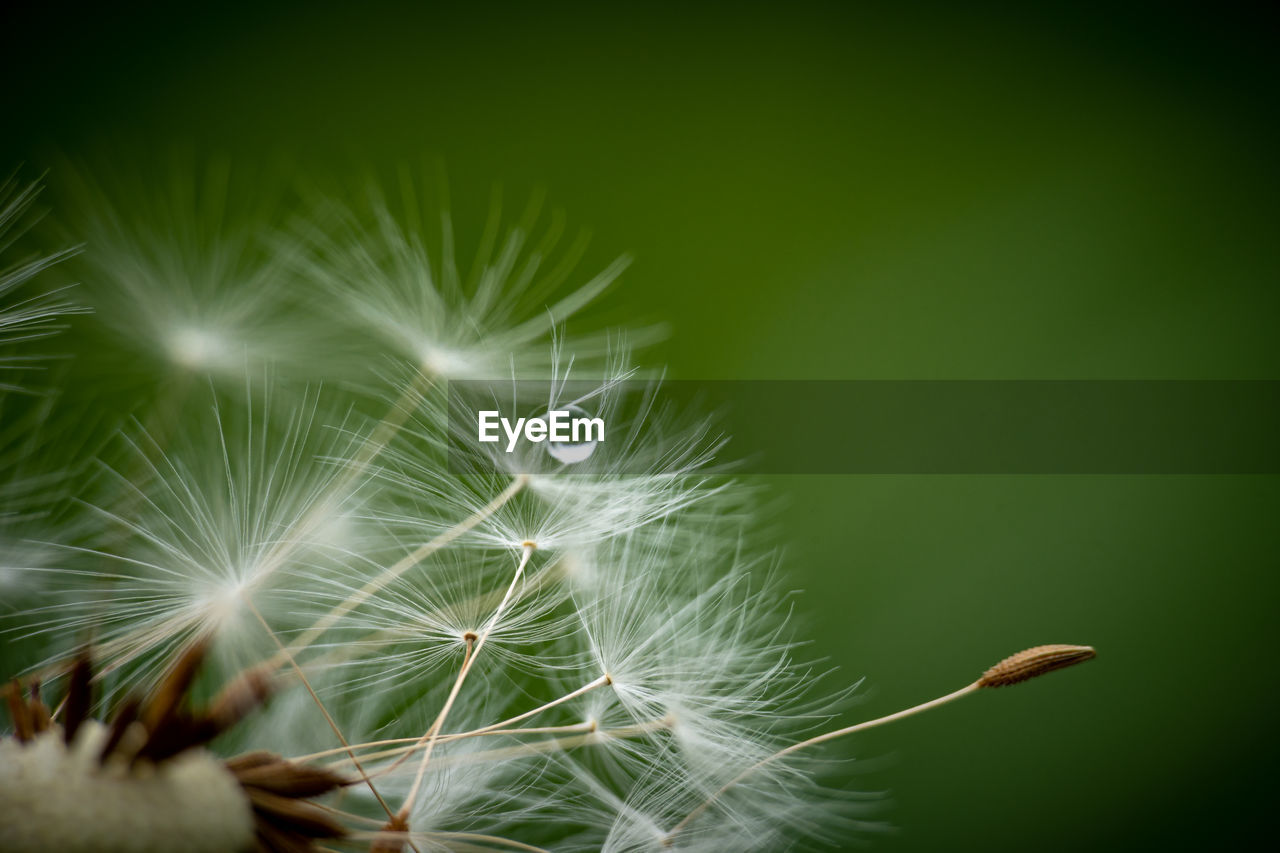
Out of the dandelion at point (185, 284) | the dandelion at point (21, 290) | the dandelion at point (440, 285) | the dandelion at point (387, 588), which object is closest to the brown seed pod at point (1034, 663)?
the dandelion at point (387, 588)

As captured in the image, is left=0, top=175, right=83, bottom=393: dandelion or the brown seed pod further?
left=0, top=175, right=83, bottom=393: dandelion

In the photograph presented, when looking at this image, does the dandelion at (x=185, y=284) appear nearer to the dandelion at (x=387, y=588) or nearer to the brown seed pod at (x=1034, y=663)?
the dandelion at (x=387, y=588)

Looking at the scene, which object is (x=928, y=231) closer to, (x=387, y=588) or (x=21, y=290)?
(x=387, y=588)

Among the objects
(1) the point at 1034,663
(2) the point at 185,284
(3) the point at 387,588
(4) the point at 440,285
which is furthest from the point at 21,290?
(1) the point at 1034,663

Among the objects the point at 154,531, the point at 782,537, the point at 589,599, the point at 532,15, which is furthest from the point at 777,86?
the point at 154,531

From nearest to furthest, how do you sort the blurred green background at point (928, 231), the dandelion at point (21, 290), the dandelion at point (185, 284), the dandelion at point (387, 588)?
the dandelion at point (387, 588), the dandelion at point (185, 284), the dandelion at point (21, 290), the blurred green background at point (928, 231)

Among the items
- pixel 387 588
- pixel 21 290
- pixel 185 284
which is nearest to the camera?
pixel 387 588

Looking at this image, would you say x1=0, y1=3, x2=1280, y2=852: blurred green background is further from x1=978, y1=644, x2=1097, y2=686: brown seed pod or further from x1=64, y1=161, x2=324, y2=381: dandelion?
x1=978, y1=644, x2=1097, y2=686: brown seed pod

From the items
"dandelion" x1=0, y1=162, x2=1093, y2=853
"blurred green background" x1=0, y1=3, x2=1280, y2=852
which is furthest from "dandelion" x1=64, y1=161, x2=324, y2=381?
"blurred green background" x1=0, y1=3, x2=1280, y2=852
